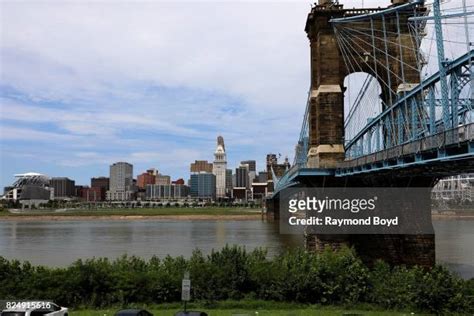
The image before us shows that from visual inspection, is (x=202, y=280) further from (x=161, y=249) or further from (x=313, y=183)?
(x=161, y=249)

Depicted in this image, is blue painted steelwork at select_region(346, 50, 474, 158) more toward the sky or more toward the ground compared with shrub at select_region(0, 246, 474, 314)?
more toward the sky

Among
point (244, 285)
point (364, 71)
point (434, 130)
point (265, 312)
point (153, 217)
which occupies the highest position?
point (364, 71)

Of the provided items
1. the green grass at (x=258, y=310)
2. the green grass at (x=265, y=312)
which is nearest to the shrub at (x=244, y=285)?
the green grass at (x=258, y=310)

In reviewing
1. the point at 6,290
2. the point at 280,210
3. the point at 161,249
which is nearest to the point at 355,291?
the point at 6,290

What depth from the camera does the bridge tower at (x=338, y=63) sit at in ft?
111

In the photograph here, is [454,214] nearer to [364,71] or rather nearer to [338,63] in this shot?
[364,71]

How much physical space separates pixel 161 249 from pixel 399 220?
2292 centimetres

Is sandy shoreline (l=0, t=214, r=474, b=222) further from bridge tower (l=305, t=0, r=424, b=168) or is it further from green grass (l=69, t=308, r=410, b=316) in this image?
green grass (l=69, t=308, r=410, b=316)

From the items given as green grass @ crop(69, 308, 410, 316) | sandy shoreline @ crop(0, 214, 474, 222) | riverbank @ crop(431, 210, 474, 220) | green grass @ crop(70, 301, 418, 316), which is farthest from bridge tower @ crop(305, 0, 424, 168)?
riverbank @ crop(431, 210, 474, 220)

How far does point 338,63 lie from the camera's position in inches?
1368

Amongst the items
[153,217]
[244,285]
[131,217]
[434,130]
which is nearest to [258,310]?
[244,285]

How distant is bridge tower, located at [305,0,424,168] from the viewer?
33781 millimetres

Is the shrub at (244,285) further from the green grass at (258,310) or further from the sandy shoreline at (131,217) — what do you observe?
the sandy shoreline at (131,217)

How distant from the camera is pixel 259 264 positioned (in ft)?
69.8
